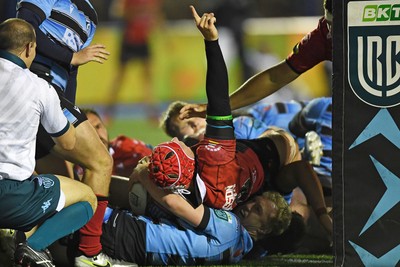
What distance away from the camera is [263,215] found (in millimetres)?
5574

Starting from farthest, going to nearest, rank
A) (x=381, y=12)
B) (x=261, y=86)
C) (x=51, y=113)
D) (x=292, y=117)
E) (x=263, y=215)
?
(x=292, y=117), (x=261, y=86), (x=263, y=215), (x=51, y=113), (x=381, y=12)

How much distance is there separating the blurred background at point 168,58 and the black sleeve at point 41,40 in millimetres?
8336

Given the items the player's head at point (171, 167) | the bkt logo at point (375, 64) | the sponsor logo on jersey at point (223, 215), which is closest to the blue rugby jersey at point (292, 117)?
the sponsor logo on jersey at point (223, 215)

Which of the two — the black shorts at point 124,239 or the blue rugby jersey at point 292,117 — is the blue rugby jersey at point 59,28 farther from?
the blue rugby jersey at point 292,117

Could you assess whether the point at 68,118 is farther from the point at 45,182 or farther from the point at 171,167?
the point at 171,167

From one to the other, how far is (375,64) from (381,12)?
25cm

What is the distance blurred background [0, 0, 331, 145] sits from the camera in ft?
45.8

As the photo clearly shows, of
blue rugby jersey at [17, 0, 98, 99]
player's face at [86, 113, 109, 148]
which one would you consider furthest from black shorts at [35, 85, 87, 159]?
player's face at [86, 113, 109, 148]

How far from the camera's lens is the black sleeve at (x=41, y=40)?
5.32 m

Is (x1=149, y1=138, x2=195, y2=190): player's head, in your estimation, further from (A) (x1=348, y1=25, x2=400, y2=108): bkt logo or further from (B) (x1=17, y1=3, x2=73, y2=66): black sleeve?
(A) (x1=348, y1=25, x2=400, y2=108): bkt logo

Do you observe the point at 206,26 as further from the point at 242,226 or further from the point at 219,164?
the point at 242,226

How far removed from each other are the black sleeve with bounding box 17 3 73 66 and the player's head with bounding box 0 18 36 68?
44 cm

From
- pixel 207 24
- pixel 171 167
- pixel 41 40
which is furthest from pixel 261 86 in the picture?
pixel 41 40

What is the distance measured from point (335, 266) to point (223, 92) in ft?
3.98
